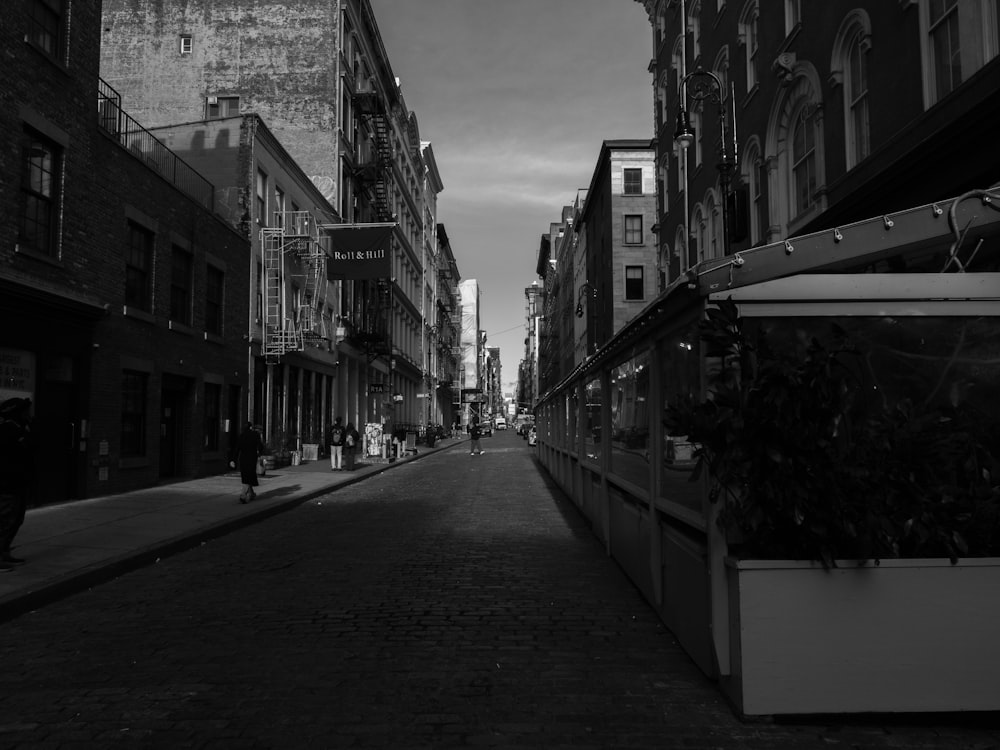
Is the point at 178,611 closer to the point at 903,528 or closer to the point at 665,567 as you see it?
the point at 665,567

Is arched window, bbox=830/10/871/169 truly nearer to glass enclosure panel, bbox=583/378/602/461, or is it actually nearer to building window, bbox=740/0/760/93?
building window, bbox=740/0/760/93

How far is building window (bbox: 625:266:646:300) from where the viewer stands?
153 ft

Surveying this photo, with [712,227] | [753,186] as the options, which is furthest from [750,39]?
[712,227]

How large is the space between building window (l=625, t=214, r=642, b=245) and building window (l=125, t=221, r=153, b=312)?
3451 cm

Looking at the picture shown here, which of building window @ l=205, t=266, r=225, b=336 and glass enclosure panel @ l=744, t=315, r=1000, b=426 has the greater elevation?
building window @ l=205, t=266, r=225, b=336

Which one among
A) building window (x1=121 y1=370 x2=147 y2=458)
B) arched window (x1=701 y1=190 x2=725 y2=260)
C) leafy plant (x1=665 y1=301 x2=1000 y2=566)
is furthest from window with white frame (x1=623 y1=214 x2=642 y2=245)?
leafy plant (x1=665 y1=301 x2=1000 y2=566)

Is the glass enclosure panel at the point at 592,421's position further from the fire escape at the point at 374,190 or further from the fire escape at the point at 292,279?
the fire escape at the point at 374,190

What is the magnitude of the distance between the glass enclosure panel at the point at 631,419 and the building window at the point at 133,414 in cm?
1105

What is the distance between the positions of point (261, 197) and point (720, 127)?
13.8 m

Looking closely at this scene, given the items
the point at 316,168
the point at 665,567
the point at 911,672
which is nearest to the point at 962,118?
the point at 665,567

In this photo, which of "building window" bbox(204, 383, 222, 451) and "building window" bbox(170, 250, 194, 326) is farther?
"building window" bbox(204, 383, 222, 451)

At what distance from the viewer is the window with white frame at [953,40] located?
408 inches

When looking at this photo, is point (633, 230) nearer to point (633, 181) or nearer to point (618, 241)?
point (618, 241)

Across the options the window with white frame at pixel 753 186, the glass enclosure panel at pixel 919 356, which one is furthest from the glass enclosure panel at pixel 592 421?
the window with white frame at pixel 753 186
